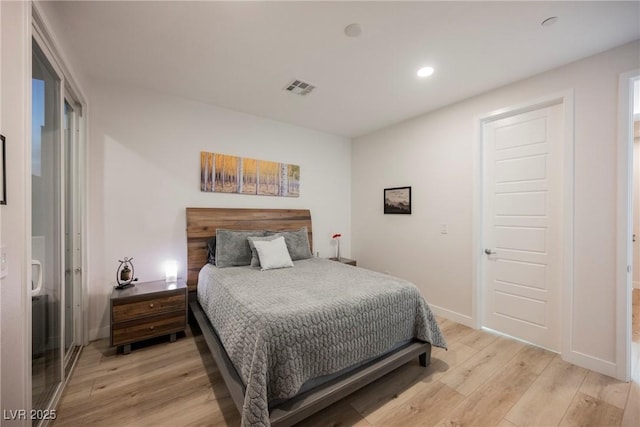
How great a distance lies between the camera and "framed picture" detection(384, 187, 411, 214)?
3.67 metres

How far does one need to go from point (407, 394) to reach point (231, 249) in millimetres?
2202

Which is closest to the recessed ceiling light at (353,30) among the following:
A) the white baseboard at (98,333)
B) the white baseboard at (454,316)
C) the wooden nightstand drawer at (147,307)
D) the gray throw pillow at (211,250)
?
the gray throw pillow at (211,250)

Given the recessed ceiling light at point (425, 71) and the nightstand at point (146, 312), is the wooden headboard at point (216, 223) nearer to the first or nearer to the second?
the nightstand at point (146, 312)

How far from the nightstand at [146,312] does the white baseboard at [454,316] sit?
3.03 meters

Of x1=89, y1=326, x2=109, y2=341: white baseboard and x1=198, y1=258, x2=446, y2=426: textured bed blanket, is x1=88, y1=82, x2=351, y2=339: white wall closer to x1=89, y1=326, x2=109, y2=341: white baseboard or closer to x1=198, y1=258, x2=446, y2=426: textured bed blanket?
x1=89, y1=326, x2=109, y2=341: white baseboard

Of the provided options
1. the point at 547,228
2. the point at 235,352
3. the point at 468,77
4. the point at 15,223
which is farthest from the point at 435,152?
the point at 15,223

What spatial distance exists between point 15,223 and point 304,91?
8.35ft

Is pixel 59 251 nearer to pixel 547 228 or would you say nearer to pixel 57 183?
pixel 57 183

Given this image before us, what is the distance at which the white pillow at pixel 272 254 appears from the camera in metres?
2.86

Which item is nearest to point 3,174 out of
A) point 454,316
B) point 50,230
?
point 50,230

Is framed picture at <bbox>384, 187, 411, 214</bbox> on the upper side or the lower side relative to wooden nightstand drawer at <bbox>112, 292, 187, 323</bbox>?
upper

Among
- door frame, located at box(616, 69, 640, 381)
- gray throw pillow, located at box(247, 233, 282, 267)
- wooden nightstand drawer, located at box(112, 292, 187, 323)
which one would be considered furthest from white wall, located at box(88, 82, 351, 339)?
door frame, located at box(616, 69, 640, 381)

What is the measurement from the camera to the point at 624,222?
6.59ft

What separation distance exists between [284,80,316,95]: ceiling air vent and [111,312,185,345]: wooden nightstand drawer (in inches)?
104
